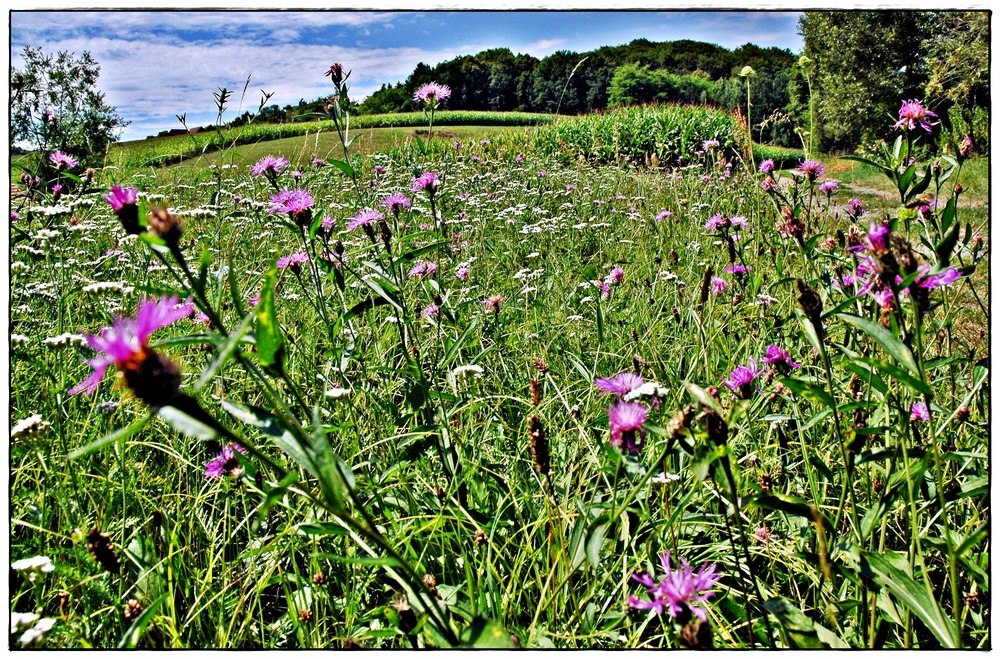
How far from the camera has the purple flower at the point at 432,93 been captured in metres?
1.59

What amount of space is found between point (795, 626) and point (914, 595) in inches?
4.5

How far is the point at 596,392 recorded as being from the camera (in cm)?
126

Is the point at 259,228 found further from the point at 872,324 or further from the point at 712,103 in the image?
the point at 712,103

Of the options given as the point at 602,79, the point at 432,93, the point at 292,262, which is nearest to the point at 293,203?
the point at 292,262

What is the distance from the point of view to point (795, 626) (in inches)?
25.9

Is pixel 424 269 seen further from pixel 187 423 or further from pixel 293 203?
pixel 187 423

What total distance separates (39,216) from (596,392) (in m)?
1.58

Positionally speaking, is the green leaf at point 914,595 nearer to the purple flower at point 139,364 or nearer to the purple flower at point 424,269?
the purple flower at point 139,364

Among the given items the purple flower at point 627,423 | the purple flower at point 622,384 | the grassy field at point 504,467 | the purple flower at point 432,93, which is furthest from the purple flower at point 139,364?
the purple flower at point 432,93

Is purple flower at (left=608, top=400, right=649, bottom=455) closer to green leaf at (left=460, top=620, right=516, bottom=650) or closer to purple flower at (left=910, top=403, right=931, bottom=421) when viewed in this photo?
green leaf at (left=460, top=620, right=516, bottom=650)

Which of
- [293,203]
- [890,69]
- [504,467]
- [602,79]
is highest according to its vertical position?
[602,79]

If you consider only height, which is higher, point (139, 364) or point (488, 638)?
point (139, 364)

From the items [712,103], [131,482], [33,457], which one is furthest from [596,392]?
[712,103]

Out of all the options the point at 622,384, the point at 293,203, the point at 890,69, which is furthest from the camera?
the point at 890,69
